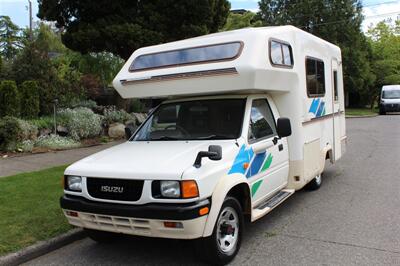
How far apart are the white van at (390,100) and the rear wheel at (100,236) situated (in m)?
30.2

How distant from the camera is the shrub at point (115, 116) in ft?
51.9

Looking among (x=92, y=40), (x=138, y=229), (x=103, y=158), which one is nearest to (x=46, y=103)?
(x=92, y=40)

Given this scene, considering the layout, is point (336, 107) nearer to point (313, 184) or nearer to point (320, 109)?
point (320, 109)

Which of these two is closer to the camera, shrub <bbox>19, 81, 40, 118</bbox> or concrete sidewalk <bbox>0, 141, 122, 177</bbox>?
concrete sidewalk <bbox>0, 141, 122, 177</bbox>

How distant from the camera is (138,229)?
4520 millimetres

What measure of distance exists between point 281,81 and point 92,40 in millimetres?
10385

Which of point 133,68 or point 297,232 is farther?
point 133,68

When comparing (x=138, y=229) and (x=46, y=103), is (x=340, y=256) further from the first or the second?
(x=46, y=103)

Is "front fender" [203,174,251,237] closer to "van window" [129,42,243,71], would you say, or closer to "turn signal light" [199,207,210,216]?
"turn signal light" [199,207,210,216]

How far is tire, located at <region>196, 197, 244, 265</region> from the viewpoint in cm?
460

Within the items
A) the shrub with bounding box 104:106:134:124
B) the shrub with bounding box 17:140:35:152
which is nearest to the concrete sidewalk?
the shrub with bounding box 17:140:35:152

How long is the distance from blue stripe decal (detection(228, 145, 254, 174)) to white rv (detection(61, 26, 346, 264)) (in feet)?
0.05

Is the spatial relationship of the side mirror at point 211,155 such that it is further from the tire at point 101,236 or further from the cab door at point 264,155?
the tire at point 101,236

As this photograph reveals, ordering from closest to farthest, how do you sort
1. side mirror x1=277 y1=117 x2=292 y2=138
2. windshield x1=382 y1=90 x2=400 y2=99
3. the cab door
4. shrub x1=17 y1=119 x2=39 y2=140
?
1. the cab door
2. side mirror x1=277 y1=117 x2=292 y2=138
3. shrub x1=17 y1=119 x2=39 y2=140
4. windshield x1=382 y1=90 x2=400 y2=99
